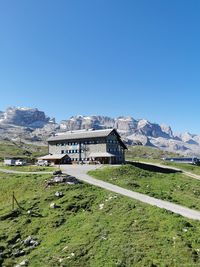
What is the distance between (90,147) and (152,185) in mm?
39207

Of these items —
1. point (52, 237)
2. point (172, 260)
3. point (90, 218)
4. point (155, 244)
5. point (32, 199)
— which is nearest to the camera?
point (172, 260)

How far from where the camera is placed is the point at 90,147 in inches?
3701

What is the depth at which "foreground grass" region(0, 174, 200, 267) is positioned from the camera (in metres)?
25.9

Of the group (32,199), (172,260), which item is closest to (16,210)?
(32,199)

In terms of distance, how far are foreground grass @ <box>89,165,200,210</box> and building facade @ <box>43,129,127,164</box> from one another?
1933 centimetres

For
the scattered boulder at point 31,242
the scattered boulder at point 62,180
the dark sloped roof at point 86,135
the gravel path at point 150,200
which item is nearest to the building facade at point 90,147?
the dark sloped roof at point 86,135

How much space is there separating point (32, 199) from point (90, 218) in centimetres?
1252

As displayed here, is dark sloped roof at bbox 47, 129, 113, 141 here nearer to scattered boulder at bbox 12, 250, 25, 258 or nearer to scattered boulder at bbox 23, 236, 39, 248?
scattered boulder at bbox 23, 236, 39, 248

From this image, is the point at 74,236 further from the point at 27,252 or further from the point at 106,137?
the point at 106,137

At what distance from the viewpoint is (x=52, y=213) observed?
38.7 meters

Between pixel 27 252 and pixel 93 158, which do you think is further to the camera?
pixel 93 158

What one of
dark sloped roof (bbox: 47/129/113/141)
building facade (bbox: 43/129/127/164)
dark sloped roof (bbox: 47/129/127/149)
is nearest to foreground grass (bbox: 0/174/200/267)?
building facade (bbox: 43/129/127/164)

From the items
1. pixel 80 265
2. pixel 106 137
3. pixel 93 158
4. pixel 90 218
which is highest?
pixel 106 137

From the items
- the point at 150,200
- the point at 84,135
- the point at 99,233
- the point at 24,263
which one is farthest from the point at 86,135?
the point at 24,263
